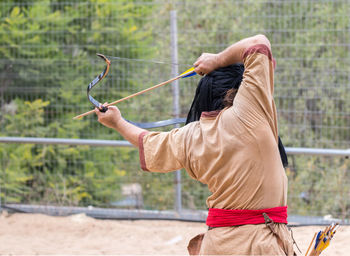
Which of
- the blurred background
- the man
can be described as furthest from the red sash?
the blurred background

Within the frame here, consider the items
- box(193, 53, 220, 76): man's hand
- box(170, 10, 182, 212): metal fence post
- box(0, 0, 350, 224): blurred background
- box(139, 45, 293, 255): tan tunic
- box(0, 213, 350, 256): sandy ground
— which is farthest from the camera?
box(170, 10, 182, 212): metal fence post

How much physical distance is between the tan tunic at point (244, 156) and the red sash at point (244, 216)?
21mm

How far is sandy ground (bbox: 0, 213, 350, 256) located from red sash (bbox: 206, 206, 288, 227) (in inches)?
95.6

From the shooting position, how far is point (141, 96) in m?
5.92

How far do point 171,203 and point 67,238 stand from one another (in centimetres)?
130

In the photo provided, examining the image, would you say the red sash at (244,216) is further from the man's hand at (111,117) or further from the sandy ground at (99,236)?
the sandy ground at (99,236)

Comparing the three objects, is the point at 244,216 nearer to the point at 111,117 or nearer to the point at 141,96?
the point at 111,117

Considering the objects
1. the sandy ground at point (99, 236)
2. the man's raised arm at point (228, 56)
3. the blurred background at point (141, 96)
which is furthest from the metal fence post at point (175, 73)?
the man's raised arm at point (228, 56)

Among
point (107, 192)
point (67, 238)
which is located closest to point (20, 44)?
point (107, 192)

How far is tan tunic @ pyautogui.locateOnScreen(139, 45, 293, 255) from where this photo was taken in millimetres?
2195

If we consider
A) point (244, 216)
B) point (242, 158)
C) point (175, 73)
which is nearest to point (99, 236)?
point (175, 73)

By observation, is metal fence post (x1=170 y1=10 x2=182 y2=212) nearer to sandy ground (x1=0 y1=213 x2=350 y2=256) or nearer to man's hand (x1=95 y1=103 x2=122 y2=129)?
sandy ground (x1=0 y1=213 x2=350 y2=256)

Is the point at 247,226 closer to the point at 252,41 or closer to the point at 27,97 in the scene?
the point at 252,41

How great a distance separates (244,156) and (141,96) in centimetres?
382
